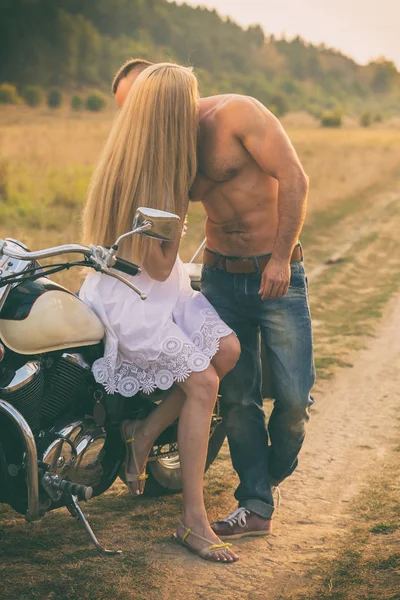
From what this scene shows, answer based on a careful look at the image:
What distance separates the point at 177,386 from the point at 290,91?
4018 inches

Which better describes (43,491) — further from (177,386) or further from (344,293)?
(344,293)

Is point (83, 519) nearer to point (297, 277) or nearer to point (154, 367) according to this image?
point (154, 367)

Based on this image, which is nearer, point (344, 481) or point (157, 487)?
point (157, 487)

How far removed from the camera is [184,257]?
10648 millimetres

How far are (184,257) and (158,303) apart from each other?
701 cm

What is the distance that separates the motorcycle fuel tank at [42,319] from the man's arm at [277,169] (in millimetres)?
872

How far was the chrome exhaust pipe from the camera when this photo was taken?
3.19 m

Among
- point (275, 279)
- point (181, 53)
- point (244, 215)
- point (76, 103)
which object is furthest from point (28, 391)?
point (181, 53)

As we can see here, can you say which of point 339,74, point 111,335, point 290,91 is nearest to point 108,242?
point 111,335

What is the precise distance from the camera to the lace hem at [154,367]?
11.6 feet

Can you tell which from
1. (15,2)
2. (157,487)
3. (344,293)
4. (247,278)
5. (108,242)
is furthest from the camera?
(15,2)

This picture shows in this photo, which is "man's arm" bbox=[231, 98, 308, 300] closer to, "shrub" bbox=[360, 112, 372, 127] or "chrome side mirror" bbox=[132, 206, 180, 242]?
"chrome side mirror" bbox=[132, 206, 180, 242]

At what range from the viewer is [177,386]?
3715mm

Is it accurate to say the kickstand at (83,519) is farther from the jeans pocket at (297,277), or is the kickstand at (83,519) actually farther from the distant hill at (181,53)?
the distant hill at (181,53)
